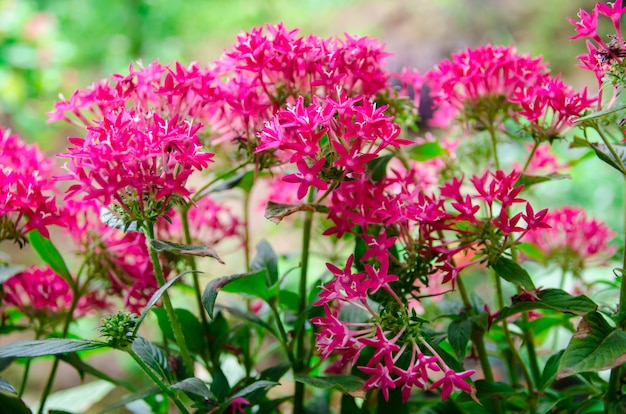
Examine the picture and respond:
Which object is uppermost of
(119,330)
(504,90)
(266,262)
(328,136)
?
(504,90)

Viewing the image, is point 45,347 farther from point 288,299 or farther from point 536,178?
point 536,178

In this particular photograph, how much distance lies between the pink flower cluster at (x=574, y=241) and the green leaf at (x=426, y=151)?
0.24m

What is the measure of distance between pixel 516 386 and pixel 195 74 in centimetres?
60

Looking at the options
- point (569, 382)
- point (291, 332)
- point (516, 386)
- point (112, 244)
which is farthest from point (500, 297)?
point (569, 382)

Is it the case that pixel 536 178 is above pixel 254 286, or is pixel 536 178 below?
above

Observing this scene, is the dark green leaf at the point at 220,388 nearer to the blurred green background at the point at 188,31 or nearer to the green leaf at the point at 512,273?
the green leaf at the point at 512,273

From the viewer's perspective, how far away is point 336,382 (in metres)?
0.67

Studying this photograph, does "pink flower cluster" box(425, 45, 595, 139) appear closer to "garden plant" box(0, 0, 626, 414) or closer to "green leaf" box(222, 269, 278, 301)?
"garden plant" box(0, 0, 626, 414)

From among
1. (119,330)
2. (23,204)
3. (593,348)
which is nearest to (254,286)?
(119,330)

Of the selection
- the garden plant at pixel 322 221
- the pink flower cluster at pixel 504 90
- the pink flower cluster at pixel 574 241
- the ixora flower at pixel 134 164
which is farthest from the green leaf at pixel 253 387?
the pink flower cluster at pixel 574 241

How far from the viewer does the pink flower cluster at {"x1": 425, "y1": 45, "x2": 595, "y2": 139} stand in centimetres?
73

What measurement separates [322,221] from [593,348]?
0.49m

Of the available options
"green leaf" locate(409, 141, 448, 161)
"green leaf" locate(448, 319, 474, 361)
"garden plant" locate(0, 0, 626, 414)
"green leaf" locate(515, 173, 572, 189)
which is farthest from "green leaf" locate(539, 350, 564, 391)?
"green leaf" locate(409, 141, 448, 161)

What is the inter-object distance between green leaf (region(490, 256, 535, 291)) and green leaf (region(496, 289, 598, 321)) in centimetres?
2
